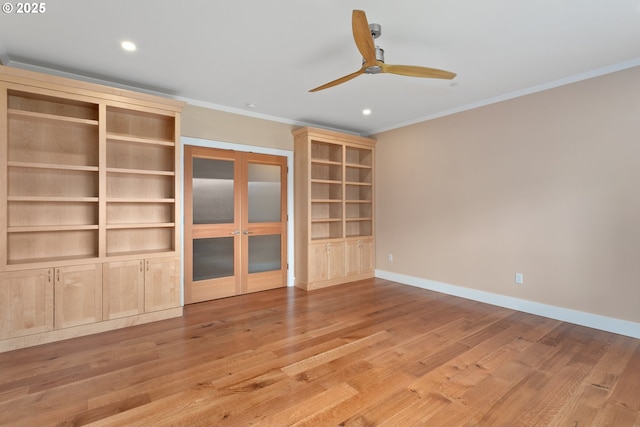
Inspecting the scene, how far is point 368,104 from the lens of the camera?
170 inches

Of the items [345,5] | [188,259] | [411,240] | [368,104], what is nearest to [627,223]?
[411,240]

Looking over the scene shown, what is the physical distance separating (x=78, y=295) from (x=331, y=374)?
8.84ft

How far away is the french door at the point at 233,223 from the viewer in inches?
166

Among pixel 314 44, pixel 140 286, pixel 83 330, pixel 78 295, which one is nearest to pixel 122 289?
pixel 140 286

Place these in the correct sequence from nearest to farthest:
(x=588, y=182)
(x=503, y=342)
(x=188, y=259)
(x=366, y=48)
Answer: (x=366, y=48) → (x=503, y=342) → (x=588, y=182) → (x=188, y=259)

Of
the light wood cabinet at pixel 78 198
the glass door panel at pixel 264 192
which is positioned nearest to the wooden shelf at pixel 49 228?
the light wood cabinet at pixel 78 198

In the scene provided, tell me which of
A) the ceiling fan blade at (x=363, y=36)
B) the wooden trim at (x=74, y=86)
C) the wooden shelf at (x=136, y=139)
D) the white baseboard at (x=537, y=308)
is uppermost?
the wooden trim at (x=74, y=86)

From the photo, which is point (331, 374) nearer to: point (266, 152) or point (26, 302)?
point (26, 302)

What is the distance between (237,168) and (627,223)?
4.68 meters

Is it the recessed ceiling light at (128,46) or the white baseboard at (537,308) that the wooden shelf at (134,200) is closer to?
the recessed ceiling light at (128,46)

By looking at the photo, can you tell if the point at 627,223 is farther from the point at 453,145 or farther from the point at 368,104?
the point at 368,104

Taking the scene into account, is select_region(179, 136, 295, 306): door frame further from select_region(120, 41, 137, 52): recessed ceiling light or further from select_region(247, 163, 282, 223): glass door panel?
select_region(120, 41, 137, 52): recessed ceiling light

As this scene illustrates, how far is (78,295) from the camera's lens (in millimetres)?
3096

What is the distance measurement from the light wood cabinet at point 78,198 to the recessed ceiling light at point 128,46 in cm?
62
